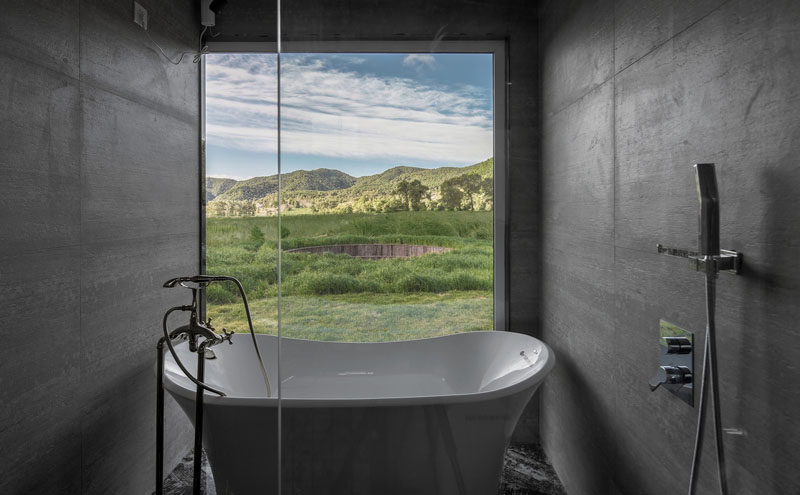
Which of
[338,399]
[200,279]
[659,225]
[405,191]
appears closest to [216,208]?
[200,279]

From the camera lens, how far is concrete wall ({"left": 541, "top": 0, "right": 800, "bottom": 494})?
109 cm

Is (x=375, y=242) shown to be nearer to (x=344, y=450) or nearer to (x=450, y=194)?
(x=450, y=194)

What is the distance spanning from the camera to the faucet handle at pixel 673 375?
141cm

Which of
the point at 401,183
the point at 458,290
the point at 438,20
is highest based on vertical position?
the point at 438,20

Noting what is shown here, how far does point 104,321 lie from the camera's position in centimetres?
180

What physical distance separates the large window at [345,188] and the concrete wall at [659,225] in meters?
0.49

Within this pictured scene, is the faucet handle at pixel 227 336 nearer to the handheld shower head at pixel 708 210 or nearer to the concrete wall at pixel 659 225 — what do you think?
the concrete wall at pixel 659 225

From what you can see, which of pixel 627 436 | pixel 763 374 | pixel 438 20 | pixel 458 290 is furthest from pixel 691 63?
pixel 627 436

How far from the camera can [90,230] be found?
1755 mm

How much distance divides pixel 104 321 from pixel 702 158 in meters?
2.17

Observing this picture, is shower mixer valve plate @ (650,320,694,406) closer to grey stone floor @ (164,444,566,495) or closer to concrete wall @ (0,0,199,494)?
grey stone floor @ (164,444,566,495)

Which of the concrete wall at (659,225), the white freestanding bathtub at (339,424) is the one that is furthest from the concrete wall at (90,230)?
the concrete wall at (659,225)

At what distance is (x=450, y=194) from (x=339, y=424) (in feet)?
3.36

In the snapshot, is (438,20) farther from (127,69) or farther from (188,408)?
(188,408)
